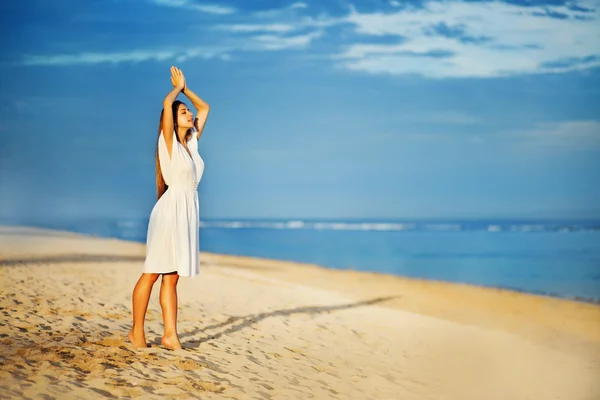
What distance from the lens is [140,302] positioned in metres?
4.60

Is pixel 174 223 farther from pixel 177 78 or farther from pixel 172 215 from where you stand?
pixel 177 78

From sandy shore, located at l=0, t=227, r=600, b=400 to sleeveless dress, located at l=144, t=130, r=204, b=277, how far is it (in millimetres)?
600

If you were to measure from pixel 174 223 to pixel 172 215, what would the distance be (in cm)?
5

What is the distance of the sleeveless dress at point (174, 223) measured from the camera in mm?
4492

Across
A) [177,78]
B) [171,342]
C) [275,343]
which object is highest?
[177,78]

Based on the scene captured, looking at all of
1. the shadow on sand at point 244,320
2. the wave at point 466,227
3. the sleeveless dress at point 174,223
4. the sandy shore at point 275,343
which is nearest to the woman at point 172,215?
the sleeveless dress at point 174,223

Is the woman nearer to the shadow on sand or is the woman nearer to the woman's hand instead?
the woman's hand

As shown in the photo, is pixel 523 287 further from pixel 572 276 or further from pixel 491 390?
pixel 491 390

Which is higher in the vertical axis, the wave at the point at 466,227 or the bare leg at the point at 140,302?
the wave at the point at 466,227

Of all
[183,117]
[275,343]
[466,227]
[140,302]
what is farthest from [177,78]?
[466,227]

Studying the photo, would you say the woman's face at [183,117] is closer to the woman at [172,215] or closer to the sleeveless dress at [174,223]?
the woman at [172,215]

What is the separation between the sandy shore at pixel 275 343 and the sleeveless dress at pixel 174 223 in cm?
60

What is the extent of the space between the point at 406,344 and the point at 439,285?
21.9 ft

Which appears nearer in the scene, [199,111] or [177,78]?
[177,78]
